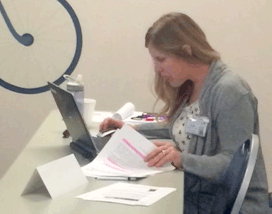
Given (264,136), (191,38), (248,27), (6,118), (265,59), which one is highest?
(191,38)

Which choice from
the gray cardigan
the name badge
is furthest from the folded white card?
the name badge

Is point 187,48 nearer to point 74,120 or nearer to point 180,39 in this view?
point 180,39

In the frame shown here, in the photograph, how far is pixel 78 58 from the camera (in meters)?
3.30

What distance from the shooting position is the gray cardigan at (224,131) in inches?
67.1

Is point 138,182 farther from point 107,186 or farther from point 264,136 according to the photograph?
point 264,136

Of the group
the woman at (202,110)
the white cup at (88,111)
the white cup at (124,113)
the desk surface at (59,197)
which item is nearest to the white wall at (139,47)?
the white cup at (124,113)

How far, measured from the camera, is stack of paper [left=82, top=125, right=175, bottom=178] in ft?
5.40

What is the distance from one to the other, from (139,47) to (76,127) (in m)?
1.45

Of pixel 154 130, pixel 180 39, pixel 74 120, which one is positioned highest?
pixel 180 39

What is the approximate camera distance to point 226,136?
Result: 70.0 inches

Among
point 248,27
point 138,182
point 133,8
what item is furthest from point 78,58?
point 138,182

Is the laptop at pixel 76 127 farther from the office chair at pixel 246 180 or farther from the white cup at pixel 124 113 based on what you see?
the office chair at pixel 246 180

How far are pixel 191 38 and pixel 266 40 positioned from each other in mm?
1444

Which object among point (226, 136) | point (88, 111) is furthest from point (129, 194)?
point (88, 111)
